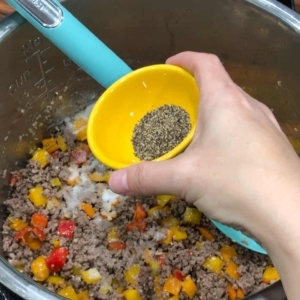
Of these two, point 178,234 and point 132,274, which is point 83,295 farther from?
point 178,234

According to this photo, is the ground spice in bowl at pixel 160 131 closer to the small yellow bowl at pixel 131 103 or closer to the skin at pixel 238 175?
the small yellow bowl at pixel 131 103

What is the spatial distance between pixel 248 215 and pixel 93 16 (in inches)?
24.9

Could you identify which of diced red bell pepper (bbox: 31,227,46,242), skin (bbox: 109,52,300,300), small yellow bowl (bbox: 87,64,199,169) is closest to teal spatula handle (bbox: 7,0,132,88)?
small yellow bowl (bbox: 87,64,199,169)

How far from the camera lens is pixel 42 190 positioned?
114 centimetres

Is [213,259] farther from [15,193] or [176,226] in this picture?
[15,193]

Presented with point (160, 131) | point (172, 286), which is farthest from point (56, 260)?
point (160, 131)

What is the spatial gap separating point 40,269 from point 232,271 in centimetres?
40

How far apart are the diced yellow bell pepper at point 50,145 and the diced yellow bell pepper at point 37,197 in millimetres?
128

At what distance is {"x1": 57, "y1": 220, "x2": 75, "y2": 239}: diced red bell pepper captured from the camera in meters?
1.08

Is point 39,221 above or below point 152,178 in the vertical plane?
below

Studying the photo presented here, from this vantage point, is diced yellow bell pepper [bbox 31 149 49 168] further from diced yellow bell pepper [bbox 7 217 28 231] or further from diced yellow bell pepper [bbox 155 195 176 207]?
diced yellow bell pepper [bbox 155 195 176 207]

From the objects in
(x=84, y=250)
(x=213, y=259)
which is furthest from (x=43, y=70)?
(x=213, y=259)

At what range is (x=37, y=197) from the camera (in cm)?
112

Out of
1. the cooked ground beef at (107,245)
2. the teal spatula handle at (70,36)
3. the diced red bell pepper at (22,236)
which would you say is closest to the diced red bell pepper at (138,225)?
the cooked ground beef at (107,245)
